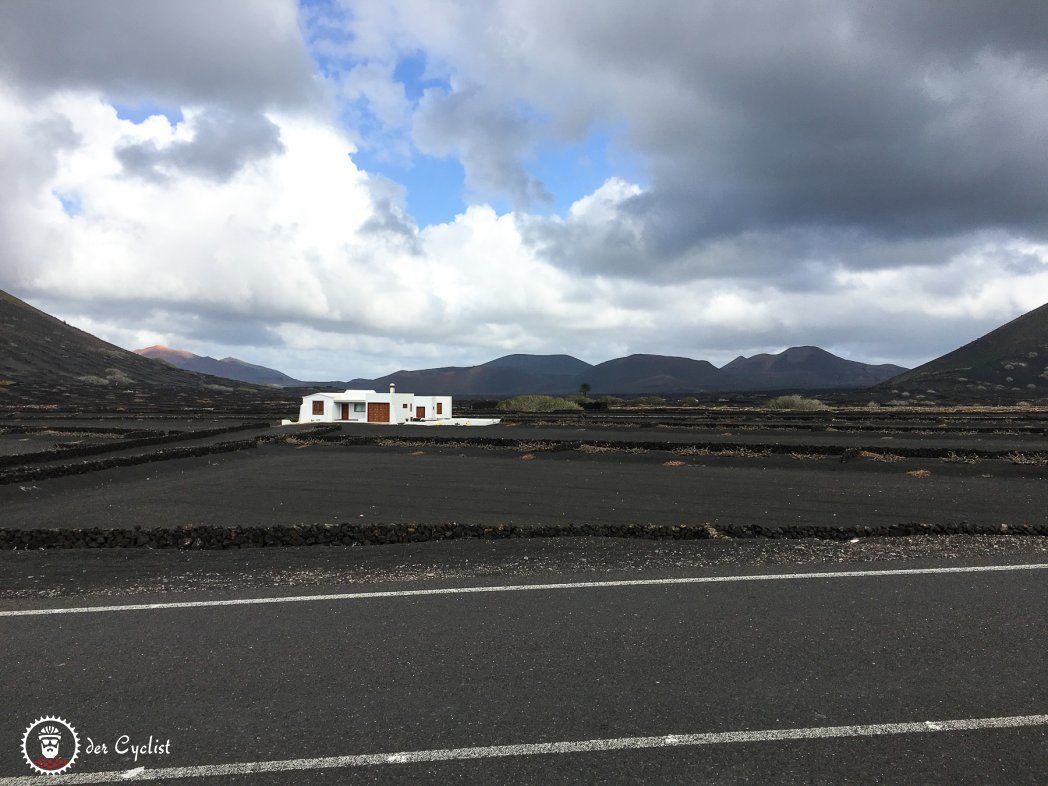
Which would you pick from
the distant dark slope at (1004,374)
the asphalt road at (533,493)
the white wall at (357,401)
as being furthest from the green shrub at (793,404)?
the distant dark slope at (1004,374)

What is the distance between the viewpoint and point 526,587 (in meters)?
7.77

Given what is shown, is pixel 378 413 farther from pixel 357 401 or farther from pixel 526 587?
pixel 526 587

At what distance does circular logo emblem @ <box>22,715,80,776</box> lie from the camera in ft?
13.5

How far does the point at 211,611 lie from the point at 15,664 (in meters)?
1.80

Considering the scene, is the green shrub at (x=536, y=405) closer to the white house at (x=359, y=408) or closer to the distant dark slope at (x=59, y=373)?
the white house at (x=359, y=408)

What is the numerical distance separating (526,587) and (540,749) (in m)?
3.61

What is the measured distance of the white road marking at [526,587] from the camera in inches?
282

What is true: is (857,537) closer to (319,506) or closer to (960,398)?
(319,506)

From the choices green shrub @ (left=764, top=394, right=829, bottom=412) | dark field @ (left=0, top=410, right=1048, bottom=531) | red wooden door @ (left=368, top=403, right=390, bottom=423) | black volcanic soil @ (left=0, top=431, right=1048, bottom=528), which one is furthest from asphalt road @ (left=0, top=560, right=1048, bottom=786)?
green shrub @ (left=764, top=394, right=829, bottom=412)

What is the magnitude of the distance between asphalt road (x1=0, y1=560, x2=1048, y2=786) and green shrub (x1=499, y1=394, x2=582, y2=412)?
81.9m

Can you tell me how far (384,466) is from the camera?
85.2 ft

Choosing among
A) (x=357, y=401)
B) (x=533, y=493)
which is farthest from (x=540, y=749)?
(x=357, y=401)

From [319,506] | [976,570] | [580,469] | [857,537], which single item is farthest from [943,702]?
[580,469]

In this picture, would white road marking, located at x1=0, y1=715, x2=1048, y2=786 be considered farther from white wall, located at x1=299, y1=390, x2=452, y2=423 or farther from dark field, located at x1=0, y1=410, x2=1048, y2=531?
white wall, located at x1=299, y1=390, x2=452, y2=423
